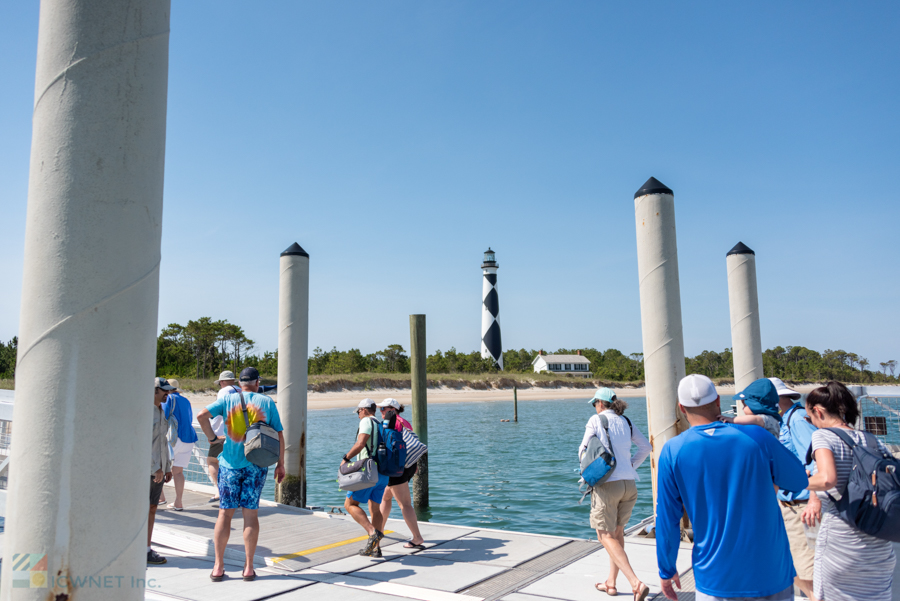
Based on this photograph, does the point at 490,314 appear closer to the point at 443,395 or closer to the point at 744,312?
the point at 443,395

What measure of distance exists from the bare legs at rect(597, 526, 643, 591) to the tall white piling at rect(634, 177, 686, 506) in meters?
2.01

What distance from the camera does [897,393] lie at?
966cm

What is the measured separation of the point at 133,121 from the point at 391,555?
200 inches

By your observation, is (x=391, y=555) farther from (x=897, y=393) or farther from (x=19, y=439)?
(x=897, y=393)

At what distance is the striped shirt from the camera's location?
321 centimetres

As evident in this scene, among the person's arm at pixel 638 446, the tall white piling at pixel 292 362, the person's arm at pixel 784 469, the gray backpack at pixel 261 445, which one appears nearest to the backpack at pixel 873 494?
the person's arm at pixel 784 469

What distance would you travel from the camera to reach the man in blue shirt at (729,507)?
2.78 metres

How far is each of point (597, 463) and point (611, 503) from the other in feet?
1.26

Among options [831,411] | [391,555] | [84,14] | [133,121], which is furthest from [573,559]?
[84,14]

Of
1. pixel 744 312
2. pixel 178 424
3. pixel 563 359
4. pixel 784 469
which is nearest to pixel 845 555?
pixel 784 469

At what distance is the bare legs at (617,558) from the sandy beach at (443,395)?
34.0m

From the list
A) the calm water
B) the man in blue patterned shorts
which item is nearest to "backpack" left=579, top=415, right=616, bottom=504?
the man in blue patterned shorts

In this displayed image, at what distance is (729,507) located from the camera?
9.23 feet

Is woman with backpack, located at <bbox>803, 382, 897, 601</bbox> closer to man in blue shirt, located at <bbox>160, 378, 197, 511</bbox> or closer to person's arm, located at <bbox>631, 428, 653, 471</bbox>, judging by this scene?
person's arm, located at <bbox>631, 428, 653, 471</bbox>
